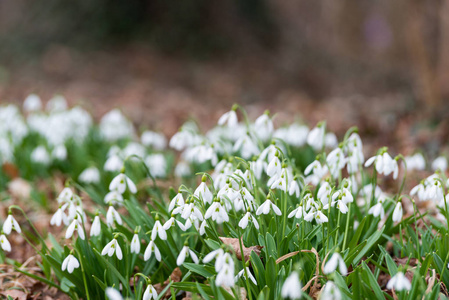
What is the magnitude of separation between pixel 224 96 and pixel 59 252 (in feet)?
17.6

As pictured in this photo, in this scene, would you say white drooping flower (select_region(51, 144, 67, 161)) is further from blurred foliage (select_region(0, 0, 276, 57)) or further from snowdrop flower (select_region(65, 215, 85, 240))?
blurred foliage (select_region(0, 0, 276, 57))

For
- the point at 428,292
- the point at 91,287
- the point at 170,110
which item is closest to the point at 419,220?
the point at 428,292

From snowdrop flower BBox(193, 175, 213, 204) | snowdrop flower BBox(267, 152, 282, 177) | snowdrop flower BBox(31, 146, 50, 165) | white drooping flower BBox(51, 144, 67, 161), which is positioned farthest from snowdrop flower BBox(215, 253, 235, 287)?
snowdrop flower BBox(31, 146, 50, 165)

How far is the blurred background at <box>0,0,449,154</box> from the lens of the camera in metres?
6.55

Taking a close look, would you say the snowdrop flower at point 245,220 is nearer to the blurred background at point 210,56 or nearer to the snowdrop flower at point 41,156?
the snowdrop flower at point 41,156

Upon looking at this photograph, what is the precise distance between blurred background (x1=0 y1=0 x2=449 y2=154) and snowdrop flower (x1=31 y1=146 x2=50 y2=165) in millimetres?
1824

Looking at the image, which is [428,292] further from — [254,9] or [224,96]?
[254,9]

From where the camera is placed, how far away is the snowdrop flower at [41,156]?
3676mm

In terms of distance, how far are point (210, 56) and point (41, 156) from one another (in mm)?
5690

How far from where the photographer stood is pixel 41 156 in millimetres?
3680

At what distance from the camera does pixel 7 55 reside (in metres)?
8.38

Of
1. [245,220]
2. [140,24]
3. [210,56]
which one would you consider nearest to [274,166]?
[245,220]

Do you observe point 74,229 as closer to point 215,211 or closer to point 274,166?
point 215,211

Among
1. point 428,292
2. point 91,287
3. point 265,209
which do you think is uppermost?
point 265,209
